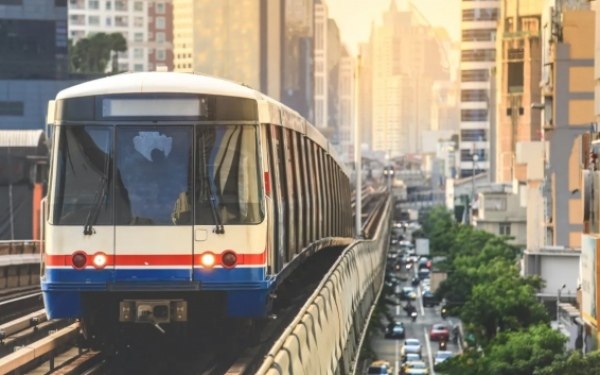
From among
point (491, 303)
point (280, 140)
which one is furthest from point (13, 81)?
point (280, 140)

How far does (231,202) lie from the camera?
1852 cm

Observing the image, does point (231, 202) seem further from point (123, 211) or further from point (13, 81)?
point (13, 81)

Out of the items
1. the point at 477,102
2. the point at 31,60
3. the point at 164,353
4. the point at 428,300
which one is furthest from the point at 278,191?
the point at 477,102

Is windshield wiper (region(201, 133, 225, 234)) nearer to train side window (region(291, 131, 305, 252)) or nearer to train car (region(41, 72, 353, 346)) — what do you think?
train car (region(41, 72, 353, 346))

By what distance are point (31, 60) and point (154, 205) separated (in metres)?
75.9

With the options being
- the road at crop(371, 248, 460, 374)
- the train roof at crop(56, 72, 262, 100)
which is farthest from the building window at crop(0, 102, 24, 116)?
the train roof at crop(56, 72, 262, 100)

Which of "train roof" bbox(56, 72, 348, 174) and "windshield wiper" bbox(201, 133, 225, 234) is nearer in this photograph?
"windshield wiper" bbox(201, 133, 225, 234)

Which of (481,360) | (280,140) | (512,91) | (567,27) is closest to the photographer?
(280,140)

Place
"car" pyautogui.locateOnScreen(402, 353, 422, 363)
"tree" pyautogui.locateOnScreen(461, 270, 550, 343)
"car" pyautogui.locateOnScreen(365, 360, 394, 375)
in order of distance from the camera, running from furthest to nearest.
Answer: "car" pyautogui.locateOnScreen(402, 353, 422, 363)
"tree" pyautogui.locateOnScreen(461, 270, 550, 343)
"car" pyautogui.locateOnScreen(365, 360, 394, 375)

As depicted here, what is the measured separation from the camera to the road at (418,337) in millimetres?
66181

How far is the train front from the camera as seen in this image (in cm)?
1817

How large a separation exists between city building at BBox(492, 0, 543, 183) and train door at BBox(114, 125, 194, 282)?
104 m

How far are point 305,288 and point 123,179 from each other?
988cm

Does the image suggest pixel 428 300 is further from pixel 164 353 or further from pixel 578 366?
pixel 164 353
